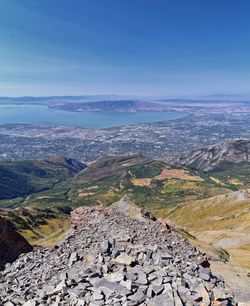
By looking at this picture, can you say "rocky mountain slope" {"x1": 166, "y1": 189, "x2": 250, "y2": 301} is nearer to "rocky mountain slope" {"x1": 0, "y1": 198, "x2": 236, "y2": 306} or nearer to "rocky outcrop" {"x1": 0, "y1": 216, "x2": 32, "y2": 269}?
"rocky mountain slope" {"x1": 0, "y1": 198, "x2": 236, "y2": 306}

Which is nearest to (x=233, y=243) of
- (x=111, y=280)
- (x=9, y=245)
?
(x=9, y=245)

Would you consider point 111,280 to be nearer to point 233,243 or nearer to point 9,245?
point 9,245

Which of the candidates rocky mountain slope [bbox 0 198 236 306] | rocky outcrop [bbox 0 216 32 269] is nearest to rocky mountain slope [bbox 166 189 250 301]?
rocky mountain slope [bbox 0 198 236 306]

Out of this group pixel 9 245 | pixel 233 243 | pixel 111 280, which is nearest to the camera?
pixel 111 280

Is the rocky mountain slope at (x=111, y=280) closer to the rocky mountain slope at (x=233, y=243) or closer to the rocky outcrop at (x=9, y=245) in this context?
the rocky mountain slope at (x=233, y=243)

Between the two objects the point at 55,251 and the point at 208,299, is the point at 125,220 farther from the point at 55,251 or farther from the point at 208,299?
the point at 208,299

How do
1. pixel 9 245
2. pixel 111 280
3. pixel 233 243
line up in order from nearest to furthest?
pixel 111 280
pixel 9 245
pixel 233 243

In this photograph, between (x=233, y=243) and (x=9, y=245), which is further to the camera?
(x=233, y=243)

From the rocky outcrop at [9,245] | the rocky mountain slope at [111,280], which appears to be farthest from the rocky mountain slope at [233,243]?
the rocky outcrop at [9,245]

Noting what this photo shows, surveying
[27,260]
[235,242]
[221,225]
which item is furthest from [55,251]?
[221,225]
